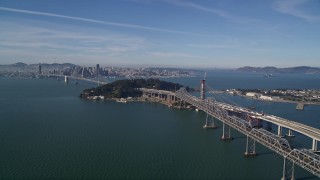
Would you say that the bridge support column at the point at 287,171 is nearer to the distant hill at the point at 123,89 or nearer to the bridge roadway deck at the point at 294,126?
the bridge roadway deck at the point at 294,126

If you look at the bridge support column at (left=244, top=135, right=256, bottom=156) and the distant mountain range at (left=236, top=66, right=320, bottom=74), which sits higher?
the distant mountain range at (left=236, top=66, right=320, bottom=74)

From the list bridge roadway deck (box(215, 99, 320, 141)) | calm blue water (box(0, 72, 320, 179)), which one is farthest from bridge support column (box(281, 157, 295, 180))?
bridge roadway deck (box(215, 99, 320, 141))

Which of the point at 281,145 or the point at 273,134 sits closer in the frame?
the point at 281,145

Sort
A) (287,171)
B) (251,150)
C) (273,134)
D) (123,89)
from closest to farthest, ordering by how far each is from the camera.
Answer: (287,171) < (273,134) < (251,150) < (123,89)

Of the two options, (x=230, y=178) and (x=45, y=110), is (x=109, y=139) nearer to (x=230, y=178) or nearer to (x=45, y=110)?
(x=230, y=178)

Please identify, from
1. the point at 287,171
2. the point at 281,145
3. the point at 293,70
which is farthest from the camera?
the point at 293,70

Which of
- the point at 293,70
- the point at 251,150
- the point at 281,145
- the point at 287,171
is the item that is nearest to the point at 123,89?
the point at 251,150

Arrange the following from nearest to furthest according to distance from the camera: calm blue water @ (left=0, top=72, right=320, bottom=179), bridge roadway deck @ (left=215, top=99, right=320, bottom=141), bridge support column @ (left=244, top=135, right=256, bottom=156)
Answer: calm blue water @ (left=0, top=72, right=320, bottom=179) → bridge support column @ (left=244, top=135, right=256, bottom=156) → bridge roadway deck @ (left=215, top=99, right=320, bottom=141)

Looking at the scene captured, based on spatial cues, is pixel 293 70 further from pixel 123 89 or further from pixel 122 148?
pixel 122 148

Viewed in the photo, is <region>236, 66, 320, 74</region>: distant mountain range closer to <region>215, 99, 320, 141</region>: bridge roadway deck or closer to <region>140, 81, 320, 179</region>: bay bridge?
<region>140, 81, 320, 179</region>: bay bridge
